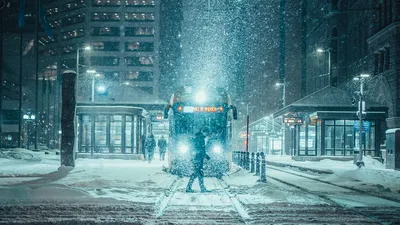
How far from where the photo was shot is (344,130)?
1930 inches

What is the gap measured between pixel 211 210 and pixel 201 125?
10883mm

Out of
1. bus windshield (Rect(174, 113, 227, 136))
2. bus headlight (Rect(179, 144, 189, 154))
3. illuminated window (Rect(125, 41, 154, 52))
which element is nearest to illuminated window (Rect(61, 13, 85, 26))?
illuminated window (Rect(125, 41, 154, 52))

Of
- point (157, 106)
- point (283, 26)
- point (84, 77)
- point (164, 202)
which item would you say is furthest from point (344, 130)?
point (84, 77)

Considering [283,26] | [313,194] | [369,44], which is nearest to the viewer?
[313,194]

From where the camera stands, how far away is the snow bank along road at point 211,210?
9.16m

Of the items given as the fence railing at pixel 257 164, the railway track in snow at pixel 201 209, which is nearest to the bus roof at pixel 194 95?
the fence railing at pixel 257 164

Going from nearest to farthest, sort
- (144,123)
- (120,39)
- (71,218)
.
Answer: (71,218) < (144,123) < (120,39)

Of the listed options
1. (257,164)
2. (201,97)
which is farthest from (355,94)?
(201,97)

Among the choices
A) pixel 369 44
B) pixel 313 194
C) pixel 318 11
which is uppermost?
pixel 318 11

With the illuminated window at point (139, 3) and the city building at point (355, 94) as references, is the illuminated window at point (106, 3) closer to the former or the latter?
the illuminated window at point (139, 3)

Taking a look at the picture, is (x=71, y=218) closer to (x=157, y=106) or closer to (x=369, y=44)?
(x=157, y=106)

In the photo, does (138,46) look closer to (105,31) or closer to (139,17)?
(139,17)

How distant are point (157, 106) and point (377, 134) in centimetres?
2041

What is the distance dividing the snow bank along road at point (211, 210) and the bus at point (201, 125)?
7.15m
